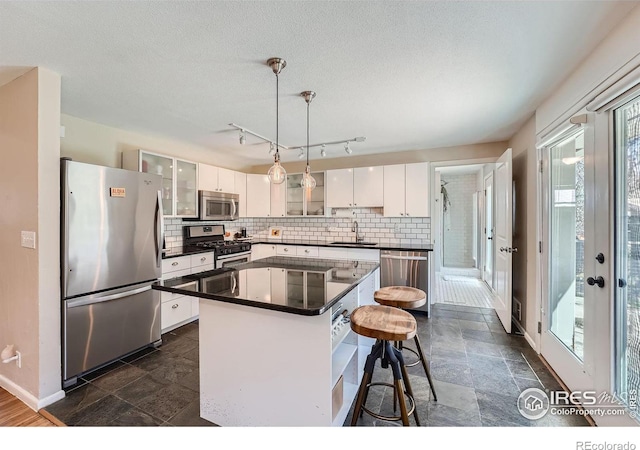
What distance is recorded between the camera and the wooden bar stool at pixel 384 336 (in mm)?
1482

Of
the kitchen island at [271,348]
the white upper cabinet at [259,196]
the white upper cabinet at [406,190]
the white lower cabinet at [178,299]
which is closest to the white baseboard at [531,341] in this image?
the white upper cabinet at [406,190]

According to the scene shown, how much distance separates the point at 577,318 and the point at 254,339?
238 centimetres

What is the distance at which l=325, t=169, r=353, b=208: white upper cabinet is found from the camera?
4516 mm

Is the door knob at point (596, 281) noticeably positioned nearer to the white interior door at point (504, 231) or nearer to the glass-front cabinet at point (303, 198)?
the white interior door at point (504, 231)

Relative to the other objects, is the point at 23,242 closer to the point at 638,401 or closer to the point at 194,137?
the point at 194,137

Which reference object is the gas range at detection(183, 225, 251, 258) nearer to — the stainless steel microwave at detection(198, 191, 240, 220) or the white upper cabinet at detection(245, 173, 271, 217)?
the stainless steel microwave at detection(198, 191, 240, 220)

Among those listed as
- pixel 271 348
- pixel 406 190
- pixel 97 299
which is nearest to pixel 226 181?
pixel 97 299

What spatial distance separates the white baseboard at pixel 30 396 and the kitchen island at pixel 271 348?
1199 millimetres

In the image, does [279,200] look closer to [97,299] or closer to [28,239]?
[97,299]

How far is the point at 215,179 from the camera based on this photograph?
4277 millimetres

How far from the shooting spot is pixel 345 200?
14.9ft

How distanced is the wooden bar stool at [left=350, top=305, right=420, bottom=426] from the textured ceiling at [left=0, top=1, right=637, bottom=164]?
1657 millimetres

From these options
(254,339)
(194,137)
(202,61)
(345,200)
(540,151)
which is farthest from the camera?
(345,200)

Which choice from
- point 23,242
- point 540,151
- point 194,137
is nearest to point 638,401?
point 540,151
